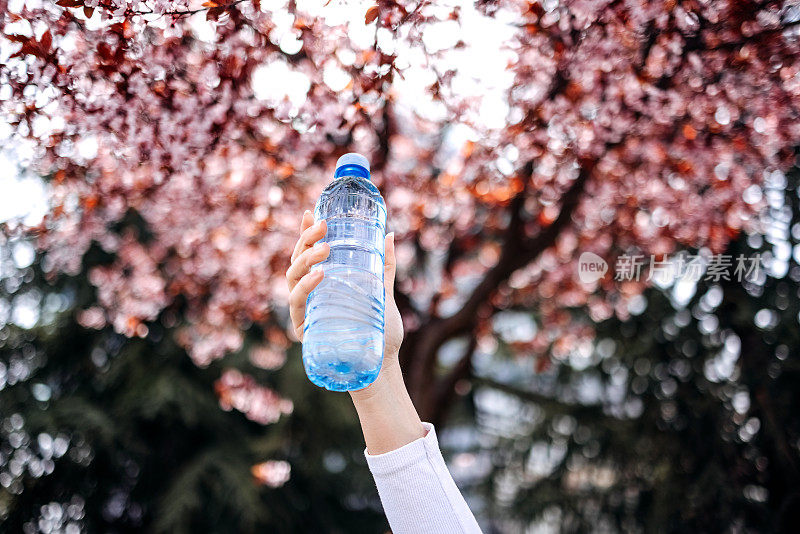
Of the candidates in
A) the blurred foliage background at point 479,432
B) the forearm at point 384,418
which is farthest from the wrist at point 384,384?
the blurred foliage background at point 479,432

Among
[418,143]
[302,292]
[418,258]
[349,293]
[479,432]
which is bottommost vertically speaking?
[479,432]

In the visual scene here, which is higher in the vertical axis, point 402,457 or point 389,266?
point 389,266

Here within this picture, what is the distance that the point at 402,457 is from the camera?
45.0 inches

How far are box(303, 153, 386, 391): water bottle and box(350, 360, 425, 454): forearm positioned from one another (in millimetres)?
49

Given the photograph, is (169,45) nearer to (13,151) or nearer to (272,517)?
(13,151)

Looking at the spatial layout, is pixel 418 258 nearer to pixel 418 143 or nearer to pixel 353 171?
pixel 418 143

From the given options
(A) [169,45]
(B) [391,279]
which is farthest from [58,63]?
(B) [391,279]

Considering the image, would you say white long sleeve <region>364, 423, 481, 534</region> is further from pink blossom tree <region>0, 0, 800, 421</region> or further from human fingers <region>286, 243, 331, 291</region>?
pink blossom tree <region>0, 0, 800, 421</region>

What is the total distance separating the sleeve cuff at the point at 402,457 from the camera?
114cm

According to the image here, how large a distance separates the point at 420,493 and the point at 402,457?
0.25ft

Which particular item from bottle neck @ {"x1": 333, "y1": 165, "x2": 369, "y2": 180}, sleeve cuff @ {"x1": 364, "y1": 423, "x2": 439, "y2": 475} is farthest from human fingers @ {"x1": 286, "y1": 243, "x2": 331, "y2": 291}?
sleeve cuff @ {"x1": 364, "y1": 423, "x2": 439, "y2": 475}

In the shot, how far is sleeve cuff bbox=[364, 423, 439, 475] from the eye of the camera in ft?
3.75

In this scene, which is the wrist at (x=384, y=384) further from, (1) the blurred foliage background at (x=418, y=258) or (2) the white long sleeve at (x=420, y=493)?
(1) the blurred foliage background at (x=418, y=258)

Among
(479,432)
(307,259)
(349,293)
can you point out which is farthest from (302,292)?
(479,432)
